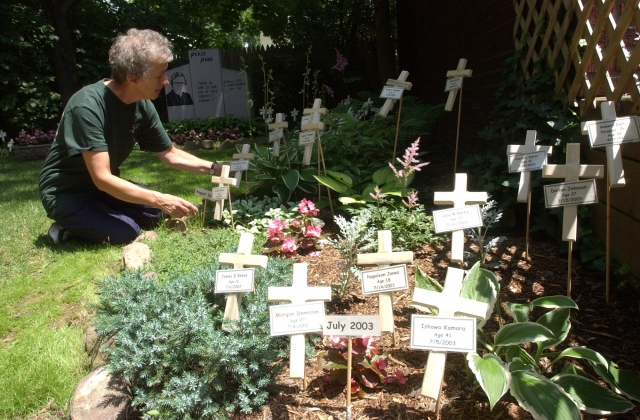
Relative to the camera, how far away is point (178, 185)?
534 centimetres

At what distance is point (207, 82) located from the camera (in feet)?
35.6

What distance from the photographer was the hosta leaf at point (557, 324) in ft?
6.11

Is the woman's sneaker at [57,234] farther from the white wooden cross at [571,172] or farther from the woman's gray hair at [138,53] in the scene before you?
the white wooden cross at [571,172]

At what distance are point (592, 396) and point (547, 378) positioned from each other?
0.15m

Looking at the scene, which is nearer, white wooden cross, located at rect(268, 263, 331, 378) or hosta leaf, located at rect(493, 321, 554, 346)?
hosta leaf, located at rect(493, 321, 554, 346)

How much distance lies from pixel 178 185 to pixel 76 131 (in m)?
2.17

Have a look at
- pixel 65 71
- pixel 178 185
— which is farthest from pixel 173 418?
pixel 65 71

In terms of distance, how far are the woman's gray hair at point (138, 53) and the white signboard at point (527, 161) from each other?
7.46ft

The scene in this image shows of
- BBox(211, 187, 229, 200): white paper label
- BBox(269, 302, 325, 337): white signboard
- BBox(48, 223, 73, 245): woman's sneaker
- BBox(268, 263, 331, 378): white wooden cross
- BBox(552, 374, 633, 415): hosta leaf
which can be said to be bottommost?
BBox(552, 374, 633, 415): hosta leaf

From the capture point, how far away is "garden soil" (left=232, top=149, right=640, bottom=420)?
1827 millimetres

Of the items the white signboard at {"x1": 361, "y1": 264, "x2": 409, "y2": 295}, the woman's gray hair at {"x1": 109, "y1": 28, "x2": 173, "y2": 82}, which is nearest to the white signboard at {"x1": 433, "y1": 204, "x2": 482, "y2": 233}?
the white signboard at {"x1": 361, "y1": 264, "x2": 409, "y2": 295}

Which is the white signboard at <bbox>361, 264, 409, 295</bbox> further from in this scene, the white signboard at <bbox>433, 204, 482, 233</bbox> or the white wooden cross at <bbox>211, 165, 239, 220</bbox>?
the white wooden cross at <bbox>211, 165, 239, 220</bbox>

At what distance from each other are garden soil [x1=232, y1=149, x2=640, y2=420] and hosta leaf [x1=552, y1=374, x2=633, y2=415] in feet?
0.50

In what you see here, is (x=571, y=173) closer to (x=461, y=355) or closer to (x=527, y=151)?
(x=527, y=151)
